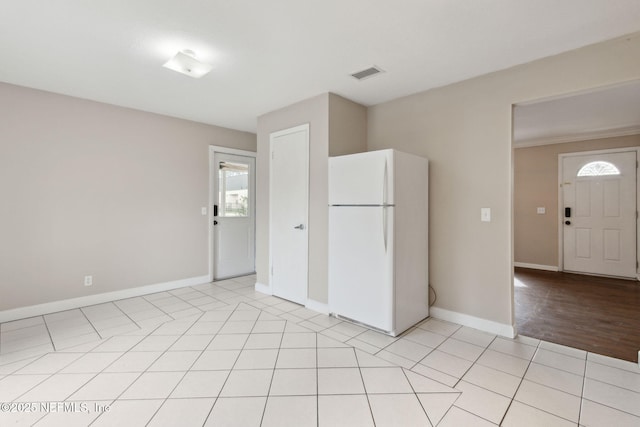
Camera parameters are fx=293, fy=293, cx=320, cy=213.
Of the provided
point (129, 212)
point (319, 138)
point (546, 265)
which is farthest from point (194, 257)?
point (546, 265)

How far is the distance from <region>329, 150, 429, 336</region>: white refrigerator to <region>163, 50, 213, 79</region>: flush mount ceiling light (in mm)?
1512

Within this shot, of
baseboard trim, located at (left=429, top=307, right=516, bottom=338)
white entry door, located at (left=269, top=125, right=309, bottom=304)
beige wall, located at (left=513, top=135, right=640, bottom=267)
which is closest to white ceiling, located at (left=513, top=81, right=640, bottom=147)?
beige wall, located at (left=513, top=135, right=640, bottom=267)

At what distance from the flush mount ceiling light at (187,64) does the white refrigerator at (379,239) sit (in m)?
1.51

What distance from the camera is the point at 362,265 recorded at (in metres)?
2.95

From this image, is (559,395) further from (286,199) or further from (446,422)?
(286,199)

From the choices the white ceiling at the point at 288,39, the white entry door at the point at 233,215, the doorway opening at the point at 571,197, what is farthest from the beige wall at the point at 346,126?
the white entry door at the point at 233,215

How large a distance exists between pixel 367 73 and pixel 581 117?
3.62m

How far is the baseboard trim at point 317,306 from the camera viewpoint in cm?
341

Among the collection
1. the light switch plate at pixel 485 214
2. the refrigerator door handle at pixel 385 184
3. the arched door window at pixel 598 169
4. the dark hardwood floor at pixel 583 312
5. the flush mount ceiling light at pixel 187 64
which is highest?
the flush mount ceiling light at pixel 187 64

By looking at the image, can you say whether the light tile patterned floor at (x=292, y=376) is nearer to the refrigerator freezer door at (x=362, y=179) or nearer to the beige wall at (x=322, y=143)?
the beige wall at (x=322, y=143)

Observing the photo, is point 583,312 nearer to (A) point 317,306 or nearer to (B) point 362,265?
(B) point 362,265

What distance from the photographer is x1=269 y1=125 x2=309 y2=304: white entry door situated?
367 centimetres

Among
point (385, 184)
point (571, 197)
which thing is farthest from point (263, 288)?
point (571, 197)

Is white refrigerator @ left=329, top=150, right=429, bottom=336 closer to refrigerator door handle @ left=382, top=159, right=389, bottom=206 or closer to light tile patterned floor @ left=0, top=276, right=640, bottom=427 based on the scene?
refrigerator door handle @ left=382, top=159, right=389, bottom=206
